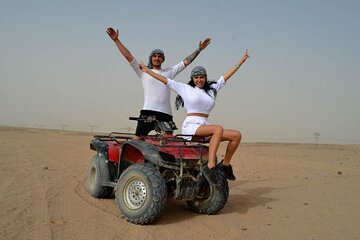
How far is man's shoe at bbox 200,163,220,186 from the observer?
5711mm

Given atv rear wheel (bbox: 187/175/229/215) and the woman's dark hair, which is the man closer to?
the woman's dark hair

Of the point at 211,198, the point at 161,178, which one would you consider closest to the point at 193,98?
the point at 161,178

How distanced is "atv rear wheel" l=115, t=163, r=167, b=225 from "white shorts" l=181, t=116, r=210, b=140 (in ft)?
3.05

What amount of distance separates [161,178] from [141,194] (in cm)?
40

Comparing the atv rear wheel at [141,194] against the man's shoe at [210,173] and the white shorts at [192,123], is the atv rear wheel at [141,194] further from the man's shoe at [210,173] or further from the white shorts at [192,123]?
the white shorts at [192,123]

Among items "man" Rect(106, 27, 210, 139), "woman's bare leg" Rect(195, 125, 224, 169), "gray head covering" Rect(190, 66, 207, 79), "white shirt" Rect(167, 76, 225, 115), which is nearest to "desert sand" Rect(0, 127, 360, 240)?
"woman's bare leg" Rect(195, 125, 224, 169)

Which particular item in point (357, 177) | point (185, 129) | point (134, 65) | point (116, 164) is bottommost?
point (357, 177)

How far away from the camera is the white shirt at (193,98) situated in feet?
20.9

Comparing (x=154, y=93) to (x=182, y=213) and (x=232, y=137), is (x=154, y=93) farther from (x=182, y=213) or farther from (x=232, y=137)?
(x=182, y=213)

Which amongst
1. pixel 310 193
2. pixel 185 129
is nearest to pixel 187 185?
pixel 185 129

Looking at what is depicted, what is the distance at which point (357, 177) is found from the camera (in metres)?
11.8

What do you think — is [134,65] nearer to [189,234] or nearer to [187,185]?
[187,185]

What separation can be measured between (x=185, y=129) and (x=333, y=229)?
270cm

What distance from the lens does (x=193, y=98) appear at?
634 cm
